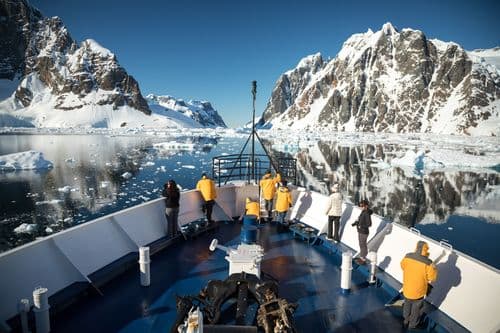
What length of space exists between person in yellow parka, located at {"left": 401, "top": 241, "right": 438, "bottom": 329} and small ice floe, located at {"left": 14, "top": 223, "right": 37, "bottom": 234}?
18109 mm

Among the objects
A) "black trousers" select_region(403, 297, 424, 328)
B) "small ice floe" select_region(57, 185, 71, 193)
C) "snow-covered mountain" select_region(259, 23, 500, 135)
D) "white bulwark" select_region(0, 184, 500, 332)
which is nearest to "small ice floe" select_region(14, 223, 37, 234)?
"small ice floe" select_region(57, 185, 71, 193)

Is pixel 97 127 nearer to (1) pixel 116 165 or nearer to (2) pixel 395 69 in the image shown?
(1) pixel 116 165

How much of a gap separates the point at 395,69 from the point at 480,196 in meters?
181

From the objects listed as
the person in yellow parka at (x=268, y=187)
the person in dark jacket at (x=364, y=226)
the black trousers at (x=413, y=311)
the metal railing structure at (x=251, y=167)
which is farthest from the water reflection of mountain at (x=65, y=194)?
the black trousers at (x=413, y=311)

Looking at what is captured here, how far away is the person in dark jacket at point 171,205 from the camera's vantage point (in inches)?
307

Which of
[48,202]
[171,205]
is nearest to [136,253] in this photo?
[171,205]

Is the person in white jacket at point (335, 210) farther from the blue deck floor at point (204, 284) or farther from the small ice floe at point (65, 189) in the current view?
the small ice floe at point (65, 189)

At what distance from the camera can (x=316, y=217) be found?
9.76m

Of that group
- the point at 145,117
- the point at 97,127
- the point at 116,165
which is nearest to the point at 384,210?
the point at 116,165

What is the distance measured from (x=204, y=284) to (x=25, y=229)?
15101mm

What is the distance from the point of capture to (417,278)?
15.1 feet

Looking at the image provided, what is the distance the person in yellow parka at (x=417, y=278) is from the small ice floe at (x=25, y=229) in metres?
18.1

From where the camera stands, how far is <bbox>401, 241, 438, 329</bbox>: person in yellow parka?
15.0ft

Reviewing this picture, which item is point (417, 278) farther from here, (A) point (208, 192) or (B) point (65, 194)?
(B) point (65, 194)
